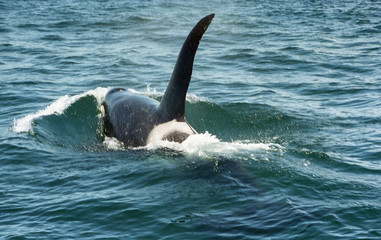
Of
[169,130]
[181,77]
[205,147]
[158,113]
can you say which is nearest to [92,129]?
[158,113]

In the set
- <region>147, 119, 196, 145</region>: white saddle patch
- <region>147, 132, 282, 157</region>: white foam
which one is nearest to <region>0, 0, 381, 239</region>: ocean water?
<region>147, 132, 282, 157</region>: white foam

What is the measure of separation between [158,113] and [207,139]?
1.04 metres

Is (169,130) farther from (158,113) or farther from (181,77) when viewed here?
(181,77)

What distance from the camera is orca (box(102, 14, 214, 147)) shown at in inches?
398

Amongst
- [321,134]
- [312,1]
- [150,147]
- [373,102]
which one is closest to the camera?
[150,147]

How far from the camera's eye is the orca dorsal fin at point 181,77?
966 centimetres

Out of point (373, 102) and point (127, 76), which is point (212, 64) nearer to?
point (127, 76)

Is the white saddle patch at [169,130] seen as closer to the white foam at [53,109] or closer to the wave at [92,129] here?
the wave at [92,129]

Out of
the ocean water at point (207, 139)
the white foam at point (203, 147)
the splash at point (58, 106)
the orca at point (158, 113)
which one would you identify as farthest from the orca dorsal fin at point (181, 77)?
the splash at point (58, 106)

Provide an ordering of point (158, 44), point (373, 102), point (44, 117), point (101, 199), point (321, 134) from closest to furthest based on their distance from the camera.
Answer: point (101, 199) → point (321, 134) → point (44, 117) → point (373, 102) → point (158, 44)

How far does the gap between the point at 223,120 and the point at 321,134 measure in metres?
2.55

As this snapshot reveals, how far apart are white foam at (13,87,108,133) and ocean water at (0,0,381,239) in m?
0.06

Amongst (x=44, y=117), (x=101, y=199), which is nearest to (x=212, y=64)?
(x=44, y=117)

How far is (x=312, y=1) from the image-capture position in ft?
120
